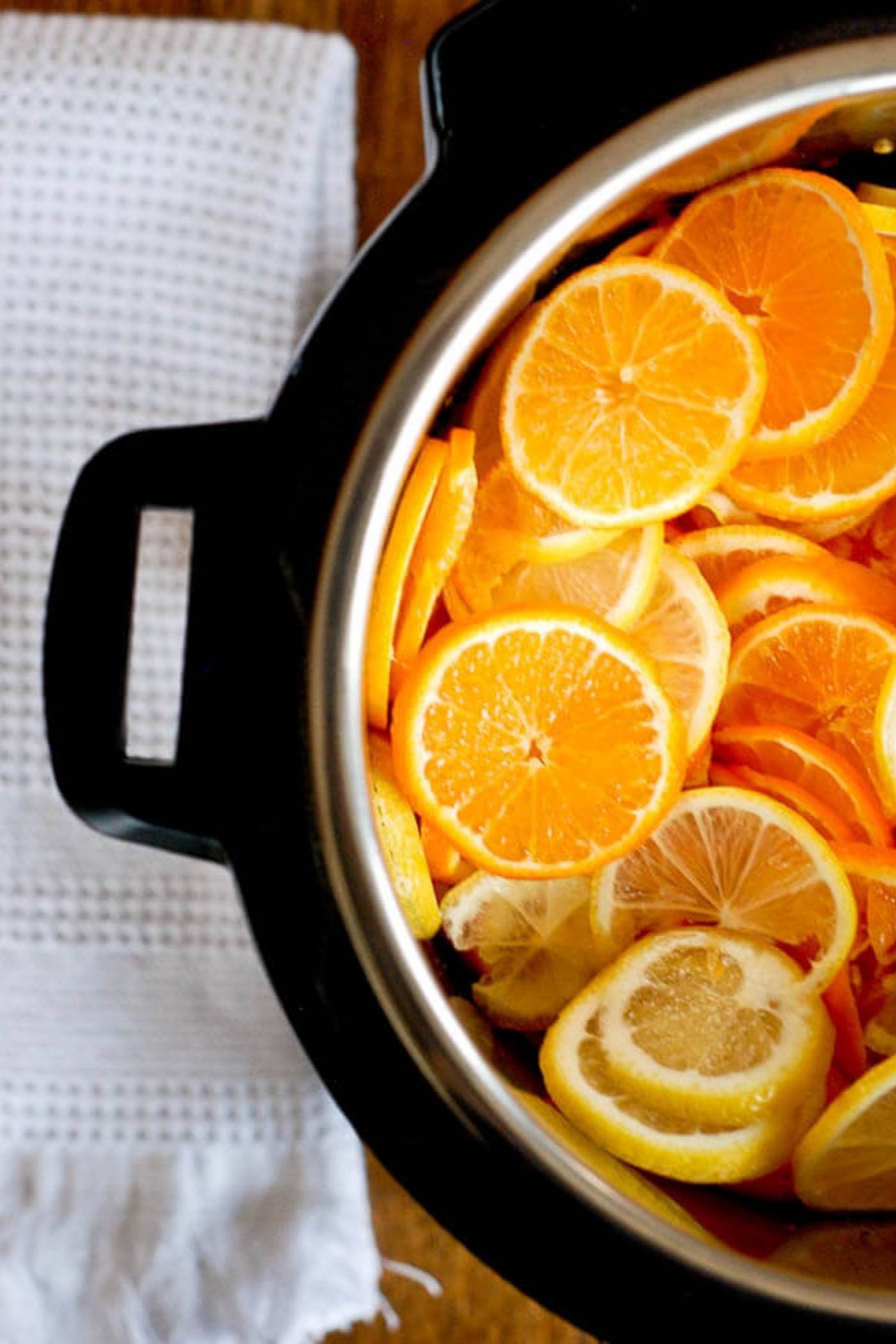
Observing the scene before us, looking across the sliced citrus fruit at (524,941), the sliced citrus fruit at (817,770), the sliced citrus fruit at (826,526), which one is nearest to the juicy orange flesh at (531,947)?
the sliced citrus fruit at (524,941)

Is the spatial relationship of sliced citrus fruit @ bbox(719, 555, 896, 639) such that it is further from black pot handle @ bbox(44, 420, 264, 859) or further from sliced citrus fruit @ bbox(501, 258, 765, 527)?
black pot handle @ bbox(44, 420, 264, 859)

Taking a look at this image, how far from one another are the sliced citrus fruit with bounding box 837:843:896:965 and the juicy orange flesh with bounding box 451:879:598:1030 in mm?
129

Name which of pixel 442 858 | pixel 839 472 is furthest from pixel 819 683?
pixel 442 858

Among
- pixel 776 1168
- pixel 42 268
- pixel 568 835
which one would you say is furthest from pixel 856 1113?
pixel 42 268

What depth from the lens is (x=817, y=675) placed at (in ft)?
2.16

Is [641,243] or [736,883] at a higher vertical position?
[641,243]

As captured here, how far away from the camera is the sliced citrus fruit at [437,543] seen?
0.58 meters

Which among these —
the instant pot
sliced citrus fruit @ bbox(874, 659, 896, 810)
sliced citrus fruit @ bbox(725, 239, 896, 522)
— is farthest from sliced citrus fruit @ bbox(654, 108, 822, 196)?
sliced citrus fruit @ bbox(874, 659, 896, 810)

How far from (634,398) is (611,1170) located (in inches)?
13.6

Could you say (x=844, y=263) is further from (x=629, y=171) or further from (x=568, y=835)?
(x=568, y=835)

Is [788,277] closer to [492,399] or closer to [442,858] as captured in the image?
[492,399]

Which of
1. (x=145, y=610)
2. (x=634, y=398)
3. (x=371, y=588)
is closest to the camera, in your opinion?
(x=371, y=588)

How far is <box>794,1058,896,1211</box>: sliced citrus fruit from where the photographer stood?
588 millimetres

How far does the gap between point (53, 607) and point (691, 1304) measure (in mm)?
375
